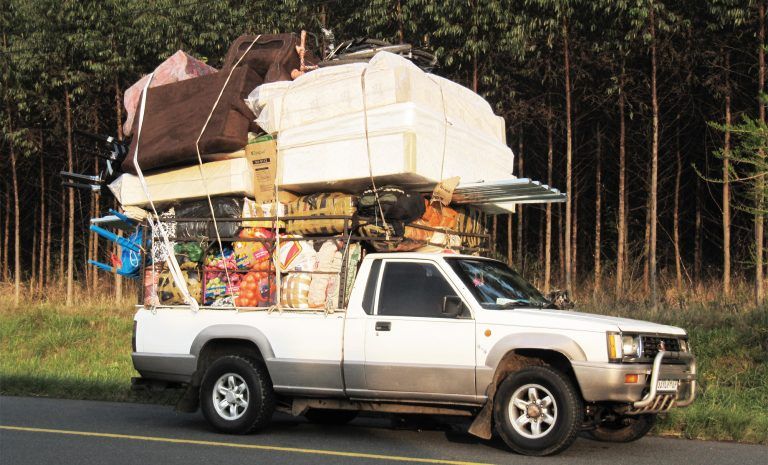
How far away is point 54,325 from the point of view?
798 inches

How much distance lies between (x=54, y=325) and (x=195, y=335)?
12.0 m

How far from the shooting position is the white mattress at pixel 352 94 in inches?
362

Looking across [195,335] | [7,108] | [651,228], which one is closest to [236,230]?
[195,335]

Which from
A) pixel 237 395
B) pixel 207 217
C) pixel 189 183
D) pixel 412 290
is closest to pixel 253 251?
pixel 207 217

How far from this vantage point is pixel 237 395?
9352mm

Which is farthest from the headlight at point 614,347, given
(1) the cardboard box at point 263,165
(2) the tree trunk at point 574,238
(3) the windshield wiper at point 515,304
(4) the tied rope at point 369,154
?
(2) the tree trunk at point 574,238

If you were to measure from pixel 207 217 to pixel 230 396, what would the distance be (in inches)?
76.8

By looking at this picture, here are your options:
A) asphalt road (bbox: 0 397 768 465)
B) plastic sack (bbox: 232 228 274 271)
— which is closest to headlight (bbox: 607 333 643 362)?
asphalt road (bbox: 0 397 768 465)

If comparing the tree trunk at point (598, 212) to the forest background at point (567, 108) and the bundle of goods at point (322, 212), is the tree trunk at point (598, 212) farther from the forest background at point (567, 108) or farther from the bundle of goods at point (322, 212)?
the bundle of goods at point (322, 212)

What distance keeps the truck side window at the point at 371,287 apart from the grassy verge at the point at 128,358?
11.4ft

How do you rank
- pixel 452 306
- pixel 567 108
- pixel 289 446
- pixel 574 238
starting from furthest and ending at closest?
pixel 574 238, pixel 567 108, pixel 289 446, pixel 452 306

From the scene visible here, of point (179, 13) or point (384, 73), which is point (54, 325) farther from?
point (384, 73)

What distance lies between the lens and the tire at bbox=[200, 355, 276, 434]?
361 inches

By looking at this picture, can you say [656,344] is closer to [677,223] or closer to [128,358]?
[128,358]
